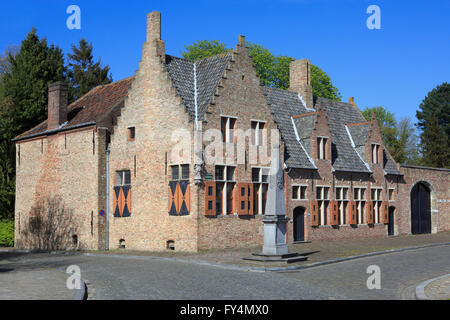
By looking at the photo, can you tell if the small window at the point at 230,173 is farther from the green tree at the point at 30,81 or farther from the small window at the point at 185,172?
the green tree at the point at 30,81

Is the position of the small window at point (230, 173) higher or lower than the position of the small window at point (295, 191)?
higher

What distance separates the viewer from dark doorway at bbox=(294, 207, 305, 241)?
1177 inches

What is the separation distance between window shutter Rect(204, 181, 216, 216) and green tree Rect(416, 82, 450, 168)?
36.3 metres

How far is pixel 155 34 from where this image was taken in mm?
27844

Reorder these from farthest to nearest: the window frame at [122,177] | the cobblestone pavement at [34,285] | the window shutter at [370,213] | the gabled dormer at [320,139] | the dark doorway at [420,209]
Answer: the dark doorway at [420,209], the window shutter at [370,213], the gabled dormer at [320,139], the window frame at [122,177], the cobblestone pavement at [34,285]

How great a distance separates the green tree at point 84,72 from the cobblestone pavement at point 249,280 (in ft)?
107

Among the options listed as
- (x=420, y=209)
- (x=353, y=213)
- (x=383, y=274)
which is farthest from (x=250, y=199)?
(x=420, y=209)

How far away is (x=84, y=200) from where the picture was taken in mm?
29859

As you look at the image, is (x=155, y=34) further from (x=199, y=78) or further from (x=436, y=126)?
(x=436, y=126)

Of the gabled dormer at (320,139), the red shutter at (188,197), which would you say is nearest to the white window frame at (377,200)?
the gabled dormer at (320,139)

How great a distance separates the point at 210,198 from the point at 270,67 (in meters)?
29.9

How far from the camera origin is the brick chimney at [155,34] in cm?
2750

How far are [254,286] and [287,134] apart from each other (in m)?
18.6

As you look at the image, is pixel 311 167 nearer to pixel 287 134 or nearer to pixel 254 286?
pixel 287 134
